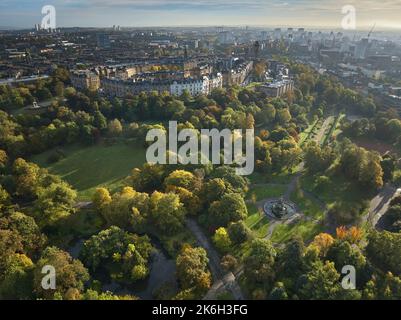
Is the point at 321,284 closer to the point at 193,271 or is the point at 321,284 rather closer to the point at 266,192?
the point at 193,271

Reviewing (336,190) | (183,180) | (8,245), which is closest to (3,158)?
(8,245)

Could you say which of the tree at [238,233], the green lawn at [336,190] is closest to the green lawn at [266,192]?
the green lawn at [336,190]

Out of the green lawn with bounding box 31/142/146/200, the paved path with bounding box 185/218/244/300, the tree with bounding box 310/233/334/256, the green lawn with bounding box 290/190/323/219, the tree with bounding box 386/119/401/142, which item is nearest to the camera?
the paved path with bounding box 185/218/244/300

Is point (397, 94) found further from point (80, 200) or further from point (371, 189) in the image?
point (80, 200)

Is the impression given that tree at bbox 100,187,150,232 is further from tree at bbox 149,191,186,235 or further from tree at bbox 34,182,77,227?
tree at bbox 34,182,77,227

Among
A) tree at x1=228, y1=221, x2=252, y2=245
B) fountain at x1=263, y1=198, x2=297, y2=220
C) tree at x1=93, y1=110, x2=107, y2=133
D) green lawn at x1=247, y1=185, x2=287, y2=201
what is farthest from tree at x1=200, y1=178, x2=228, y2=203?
tree at x1=93, y1=110, x2=107, y2=133

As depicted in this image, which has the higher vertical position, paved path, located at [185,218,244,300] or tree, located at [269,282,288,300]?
tree, located at [269,282,288,300]
